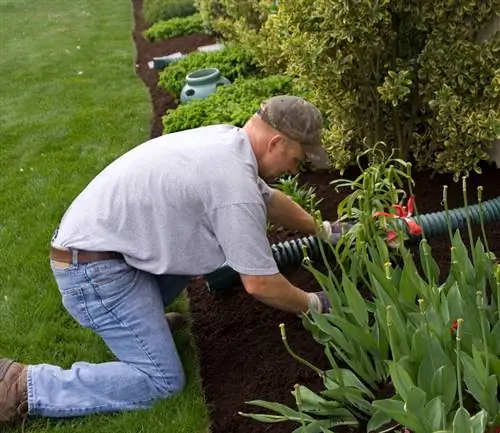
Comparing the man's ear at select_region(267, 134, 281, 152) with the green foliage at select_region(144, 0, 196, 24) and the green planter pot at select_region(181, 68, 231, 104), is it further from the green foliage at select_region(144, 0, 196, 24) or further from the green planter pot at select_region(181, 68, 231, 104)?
the green foliage at select_region(144, 0, 196, 24)

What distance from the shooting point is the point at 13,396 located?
2725 mm

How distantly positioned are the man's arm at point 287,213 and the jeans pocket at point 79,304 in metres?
0.80

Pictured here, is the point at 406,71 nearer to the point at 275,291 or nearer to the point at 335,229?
the point at 335,229

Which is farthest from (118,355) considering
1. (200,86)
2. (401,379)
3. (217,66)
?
(217,66)

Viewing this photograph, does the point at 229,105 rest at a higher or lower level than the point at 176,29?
higher

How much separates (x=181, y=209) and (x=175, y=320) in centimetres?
90

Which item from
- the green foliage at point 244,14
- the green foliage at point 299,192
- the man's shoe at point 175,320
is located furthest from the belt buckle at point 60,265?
the green foliage at point 244,14

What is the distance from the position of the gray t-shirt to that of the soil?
1.60 ft

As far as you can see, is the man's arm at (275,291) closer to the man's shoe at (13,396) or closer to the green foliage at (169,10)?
the man's shoe at (13,396)

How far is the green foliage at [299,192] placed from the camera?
4008 millimetres

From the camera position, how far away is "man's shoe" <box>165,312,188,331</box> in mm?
3270

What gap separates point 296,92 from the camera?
5.15m

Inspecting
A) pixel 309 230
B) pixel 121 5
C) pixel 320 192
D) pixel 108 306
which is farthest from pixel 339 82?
pixel 121 5

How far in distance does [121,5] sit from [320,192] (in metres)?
11.6
